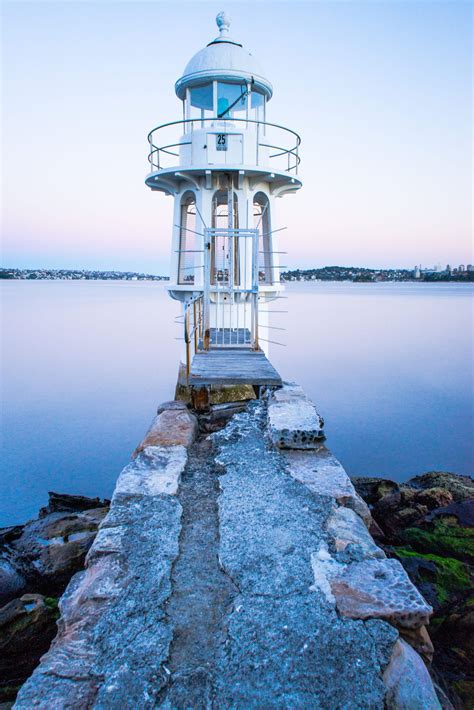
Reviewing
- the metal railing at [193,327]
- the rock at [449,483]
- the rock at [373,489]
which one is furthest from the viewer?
the rock at [449,483]

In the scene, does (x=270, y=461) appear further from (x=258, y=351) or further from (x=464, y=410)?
(x=464, y=410)

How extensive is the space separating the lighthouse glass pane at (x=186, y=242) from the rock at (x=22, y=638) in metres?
9.14

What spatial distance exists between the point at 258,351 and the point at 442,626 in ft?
17.5

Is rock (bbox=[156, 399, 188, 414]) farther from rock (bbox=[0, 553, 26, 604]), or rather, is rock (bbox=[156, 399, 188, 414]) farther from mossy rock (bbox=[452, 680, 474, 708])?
mossy rock (bbox=[452, 680, 474, 708])

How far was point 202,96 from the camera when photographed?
12680mm

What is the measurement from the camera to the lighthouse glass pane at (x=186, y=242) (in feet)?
41.5

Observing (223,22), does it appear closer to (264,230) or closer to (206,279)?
(264,230)

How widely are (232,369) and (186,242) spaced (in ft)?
20.7

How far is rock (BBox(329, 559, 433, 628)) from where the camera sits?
2.78m

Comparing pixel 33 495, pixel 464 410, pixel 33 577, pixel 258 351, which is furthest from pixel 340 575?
pixel 464 410

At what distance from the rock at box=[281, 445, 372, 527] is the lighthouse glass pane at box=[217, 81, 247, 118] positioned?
9284 millimetres

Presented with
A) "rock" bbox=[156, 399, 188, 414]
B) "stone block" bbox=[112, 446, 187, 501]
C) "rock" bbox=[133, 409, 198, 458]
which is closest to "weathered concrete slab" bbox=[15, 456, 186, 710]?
"stone block" bbox=[112, 446, 187, 501]

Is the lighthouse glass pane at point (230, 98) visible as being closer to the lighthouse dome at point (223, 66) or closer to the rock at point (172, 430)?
the lighthouse dome at point (223, 66)

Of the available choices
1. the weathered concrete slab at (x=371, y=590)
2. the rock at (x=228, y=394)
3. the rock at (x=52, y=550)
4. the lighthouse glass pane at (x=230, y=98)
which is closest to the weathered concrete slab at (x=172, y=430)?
the rock at (x=228, y=394)
